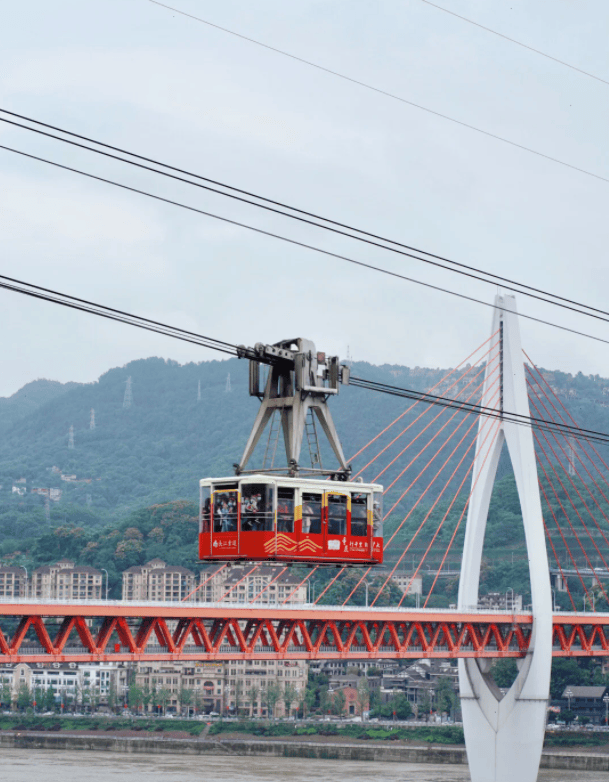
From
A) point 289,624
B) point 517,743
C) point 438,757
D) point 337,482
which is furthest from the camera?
point 438,757

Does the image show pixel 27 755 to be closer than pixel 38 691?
Yes

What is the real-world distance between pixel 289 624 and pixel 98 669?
93545 mm

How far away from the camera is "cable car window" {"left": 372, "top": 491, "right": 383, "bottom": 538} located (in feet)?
98.5

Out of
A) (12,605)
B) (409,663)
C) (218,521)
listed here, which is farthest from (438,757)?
(218,521)

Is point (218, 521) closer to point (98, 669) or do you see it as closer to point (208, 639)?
point (208, 639)

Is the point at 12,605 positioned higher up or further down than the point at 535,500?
further down

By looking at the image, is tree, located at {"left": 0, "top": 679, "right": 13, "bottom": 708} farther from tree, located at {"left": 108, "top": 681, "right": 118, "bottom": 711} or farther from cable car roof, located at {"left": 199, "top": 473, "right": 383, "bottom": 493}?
cable car roof, located at {"left": 199, "top": 473, "right": 383, "bottom": 493}

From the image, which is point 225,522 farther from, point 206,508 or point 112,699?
point 112,699

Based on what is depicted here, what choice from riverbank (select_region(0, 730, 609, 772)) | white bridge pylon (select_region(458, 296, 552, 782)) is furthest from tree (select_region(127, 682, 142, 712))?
white bridge pylon (select_region(458, 296, 552, 782))

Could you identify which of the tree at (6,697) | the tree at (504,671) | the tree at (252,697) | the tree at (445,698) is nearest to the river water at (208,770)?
the tree at (504,671)

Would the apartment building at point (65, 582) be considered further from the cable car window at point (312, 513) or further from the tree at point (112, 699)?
the cable car window at point (312, 513)

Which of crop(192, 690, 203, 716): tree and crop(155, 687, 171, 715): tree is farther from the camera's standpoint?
crop(192, 690, 203, 716): tree

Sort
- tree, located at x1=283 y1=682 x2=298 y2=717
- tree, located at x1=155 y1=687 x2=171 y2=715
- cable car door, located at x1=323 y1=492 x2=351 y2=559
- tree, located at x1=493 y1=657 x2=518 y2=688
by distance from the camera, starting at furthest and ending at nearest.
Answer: tree, located at x1=155 y1=687 x2=171 y2=715 → tree, located at x1=283 y1=682 x2=298 y2=717 → tree, located at x1=493 y1=657 x2=518 y2=688 → cable car door, located at x1=323 y1=492 x2=351 y2=559

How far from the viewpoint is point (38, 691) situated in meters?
130
